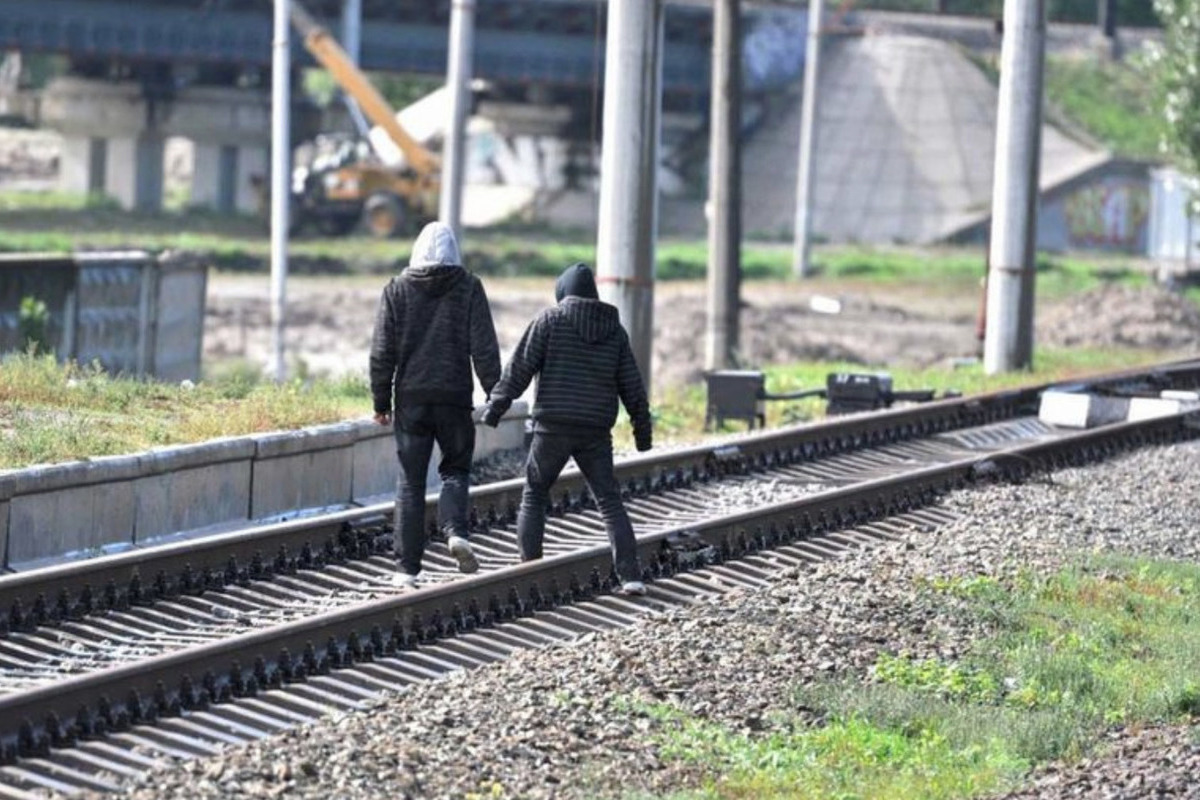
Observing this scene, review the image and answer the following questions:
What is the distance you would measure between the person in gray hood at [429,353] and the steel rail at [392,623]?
0.72 meters

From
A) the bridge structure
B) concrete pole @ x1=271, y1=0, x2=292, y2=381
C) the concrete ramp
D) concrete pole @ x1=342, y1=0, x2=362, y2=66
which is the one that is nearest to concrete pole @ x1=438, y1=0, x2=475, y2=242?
concrete pole @ x1=271, y1=0, x2=292, y2=381

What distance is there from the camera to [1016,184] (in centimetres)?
2892

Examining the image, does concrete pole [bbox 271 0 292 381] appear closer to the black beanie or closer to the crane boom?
the black beanie

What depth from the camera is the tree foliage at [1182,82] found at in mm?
49844

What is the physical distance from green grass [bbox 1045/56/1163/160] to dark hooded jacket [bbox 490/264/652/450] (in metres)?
66.5

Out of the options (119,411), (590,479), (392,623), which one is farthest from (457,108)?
(392,623)

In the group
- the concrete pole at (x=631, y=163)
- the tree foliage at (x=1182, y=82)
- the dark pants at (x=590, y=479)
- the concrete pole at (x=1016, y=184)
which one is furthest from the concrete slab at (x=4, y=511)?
the tree foliage at (x=1182, y=82)

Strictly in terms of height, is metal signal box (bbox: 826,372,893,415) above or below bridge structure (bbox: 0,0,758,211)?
below

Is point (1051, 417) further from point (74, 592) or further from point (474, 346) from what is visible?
point (74, 592)

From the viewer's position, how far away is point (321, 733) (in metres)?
10.5

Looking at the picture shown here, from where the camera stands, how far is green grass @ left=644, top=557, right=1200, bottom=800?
10562 millimetres

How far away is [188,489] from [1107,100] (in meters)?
71.9

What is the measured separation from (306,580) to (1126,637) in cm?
439

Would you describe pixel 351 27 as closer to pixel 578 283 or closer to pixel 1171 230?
pixel 1171 230
